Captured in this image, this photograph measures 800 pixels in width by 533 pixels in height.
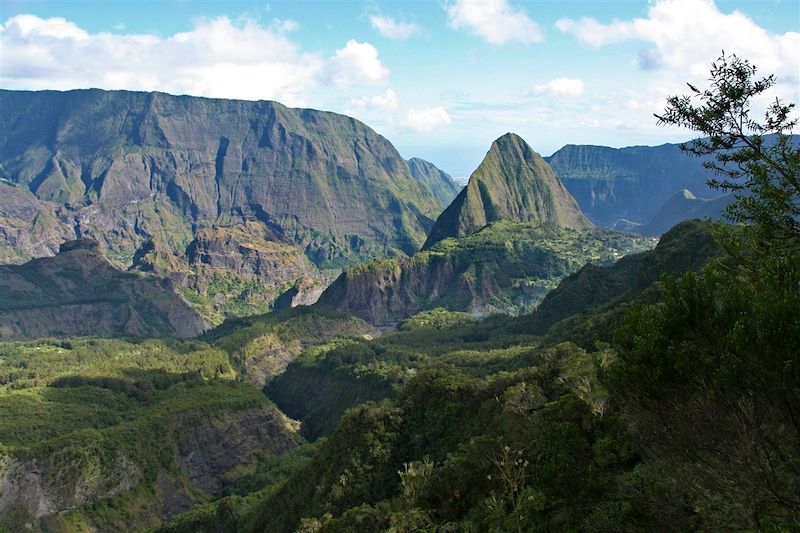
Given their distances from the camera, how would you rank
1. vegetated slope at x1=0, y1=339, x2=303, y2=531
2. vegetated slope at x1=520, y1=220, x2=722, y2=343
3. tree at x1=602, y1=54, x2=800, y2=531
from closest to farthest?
tree at x1=602, y1=54, x2=800, y2=531
vegetated slope at x1=520, y1=220, x2=722, y2=343
vegetated slope at x1=0, y1=339, x2=303, y2=531

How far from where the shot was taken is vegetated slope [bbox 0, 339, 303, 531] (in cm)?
9688

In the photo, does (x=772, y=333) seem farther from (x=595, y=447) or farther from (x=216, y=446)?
(x=216, y=446)

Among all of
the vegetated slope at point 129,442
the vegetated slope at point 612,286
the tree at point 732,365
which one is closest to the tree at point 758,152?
the tree at point 732,365

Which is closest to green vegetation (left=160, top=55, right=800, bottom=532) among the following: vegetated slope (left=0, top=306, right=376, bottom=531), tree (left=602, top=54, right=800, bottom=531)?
tree (left=602, top=54, right=800, bottom=531)

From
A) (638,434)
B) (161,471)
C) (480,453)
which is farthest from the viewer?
(161,471)

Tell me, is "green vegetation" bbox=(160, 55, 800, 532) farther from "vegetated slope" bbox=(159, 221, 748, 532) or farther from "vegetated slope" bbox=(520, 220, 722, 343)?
"vegetated slope" bbox=(520, 220, 722, 343)

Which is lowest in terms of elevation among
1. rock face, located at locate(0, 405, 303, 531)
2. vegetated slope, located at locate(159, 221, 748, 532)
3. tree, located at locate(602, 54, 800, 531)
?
rock face, located at locate(0, 405, 303, 531)

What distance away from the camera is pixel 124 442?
10744cm

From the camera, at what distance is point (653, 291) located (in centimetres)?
8794

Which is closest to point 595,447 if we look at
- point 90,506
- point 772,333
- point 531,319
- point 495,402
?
point 772,333

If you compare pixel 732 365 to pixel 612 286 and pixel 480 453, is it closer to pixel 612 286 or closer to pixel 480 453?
pixel 480 453

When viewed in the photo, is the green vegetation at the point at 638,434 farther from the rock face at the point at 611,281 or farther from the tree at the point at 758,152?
the rock face at the point at 611,281

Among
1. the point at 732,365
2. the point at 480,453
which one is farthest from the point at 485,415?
the point at 732,365

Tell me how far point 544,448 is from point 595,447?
9.46 meters
